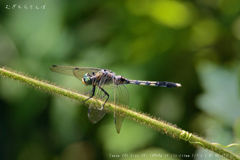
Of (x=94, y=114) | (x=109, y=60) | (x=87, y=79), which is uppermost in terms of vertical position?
(x=109, y=60)

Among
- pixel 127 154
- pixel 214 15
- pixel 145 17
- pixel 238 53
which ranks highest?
pixel 214 15

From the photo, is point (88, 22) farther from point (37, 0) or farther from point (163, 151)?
point (163, 151)

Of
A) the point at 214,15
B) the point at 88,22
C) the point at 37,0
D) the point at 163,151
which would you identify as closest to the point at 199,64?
the point at 214,15

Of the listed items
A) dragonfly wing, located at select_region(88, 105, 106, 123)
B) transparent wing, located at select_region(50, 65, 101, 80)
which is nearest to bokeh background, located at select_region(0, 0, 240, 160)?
transparent wing, located at select_region(50, 65, 101, 80)

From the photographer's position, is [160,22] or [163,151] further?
[160,22]

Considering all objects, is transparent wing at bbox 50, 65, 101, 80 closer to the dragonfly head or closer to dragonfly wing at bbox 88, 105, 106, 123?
the dragonfly head

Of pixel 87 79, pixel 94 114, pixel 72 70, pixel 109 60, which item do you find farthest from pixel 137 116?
pixel 109 60

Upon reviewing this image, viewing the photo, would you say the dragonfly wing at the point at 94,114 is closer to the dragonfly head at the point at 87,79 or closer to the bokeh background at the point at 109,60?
the dragonfly head at the point at 87,79

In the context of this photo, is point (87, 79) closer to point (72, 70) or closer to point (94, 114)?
point (72, 70)
